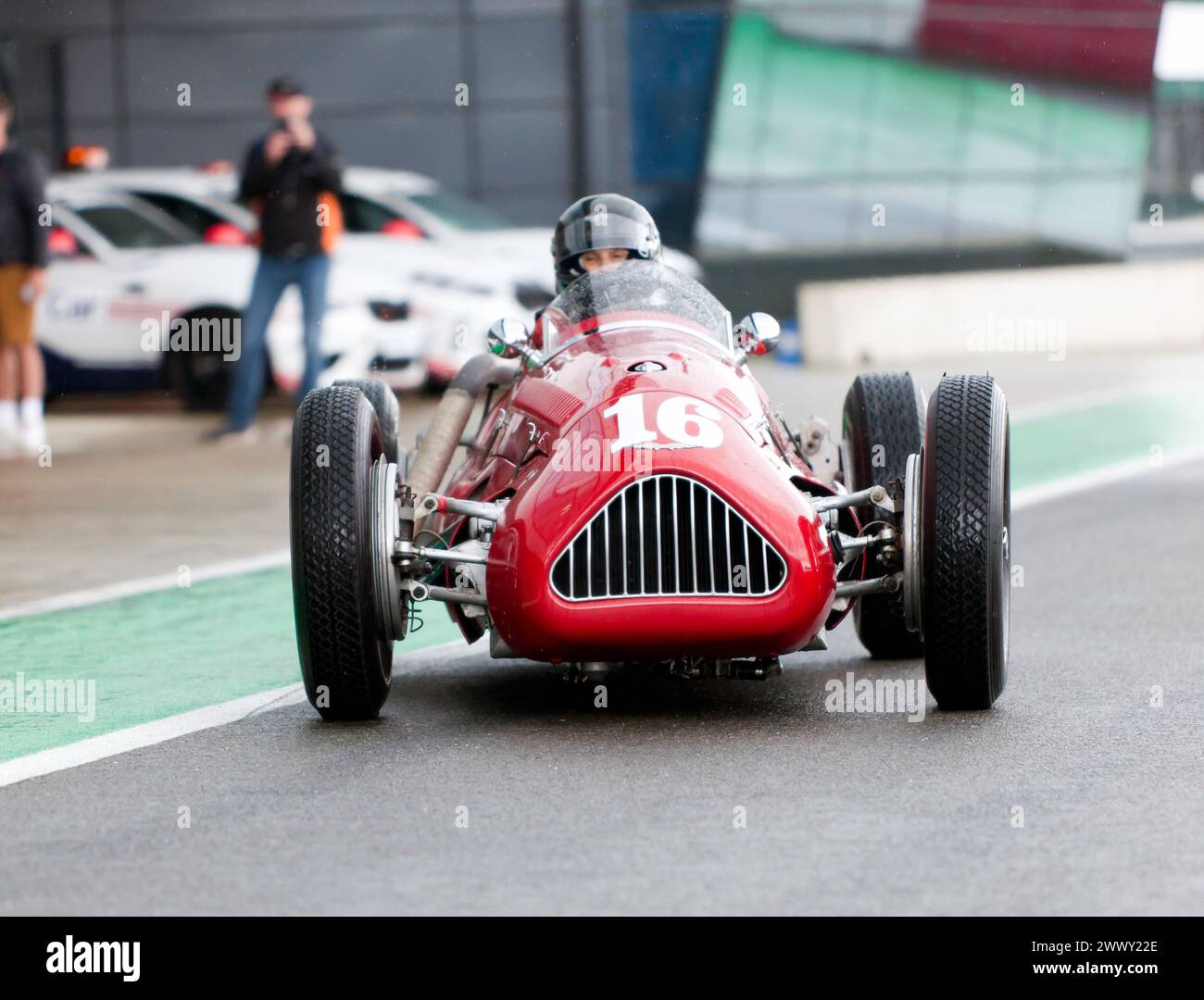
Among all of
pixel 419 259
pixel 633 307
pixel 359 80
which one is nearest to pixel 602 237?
pixel 633 307

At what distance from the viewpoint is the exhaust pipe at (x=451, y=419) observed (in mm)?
7770

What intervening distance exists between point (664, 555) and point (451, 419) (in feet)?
6.02

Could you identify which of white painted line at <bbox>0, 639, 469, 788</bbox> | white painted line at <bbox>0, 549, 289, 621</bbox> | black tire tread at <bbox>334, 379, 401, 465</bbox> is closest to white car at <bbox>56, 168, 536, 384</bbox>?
white painted line at <bbox>0, 549, 289, 621</bbox>

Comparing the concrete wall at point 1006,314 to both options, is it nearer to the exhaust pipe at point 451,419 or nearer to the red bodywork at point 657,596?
the exhaust pipe at point 451,419

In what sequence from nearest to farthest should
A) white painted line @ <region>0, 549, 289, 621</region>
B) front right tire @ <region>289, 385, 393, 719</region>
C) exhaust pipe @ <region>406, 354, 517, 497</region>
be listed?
front right tire @ <region>289, 385, 393, 719</region> < exhaust pipe @ <region>406, 354, 517, 497</region> < white painted line @ <region>0, 549, 289, 621</region>

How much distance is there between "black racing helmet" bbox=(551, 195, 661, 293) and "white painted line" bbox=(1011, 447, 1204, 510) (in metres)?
4.43

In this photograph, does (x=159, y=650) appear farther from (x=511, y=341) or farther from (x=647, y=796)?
(x=647, y=796)

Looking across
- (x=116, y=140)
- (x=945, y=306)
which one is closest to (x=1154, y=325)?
(x=945, y=306)

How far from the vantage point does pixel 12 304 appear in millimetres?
14711

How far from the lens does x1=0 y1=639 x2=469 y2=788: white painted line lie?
6191mm

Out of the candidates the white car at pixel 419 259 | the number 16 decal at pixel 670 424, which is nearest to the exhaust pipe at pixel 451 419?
the number 16 decal at pixel 670 424

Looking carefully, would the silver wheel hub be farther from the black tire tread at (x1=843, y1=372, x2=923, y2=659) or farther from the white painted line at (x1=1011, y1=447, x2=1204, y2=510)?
the white painted line at (x1=1011, y1=447, x2=1204, y2=510)

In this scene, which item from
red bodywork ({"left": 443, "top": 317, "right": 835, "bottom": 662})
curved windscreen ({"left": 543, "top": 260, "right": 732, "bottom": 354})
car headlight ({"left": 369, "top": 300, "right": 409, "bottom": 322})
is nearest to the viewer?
red bodywork ({"left": 443, "top": 317, "right": 835, "bottom": 662})
